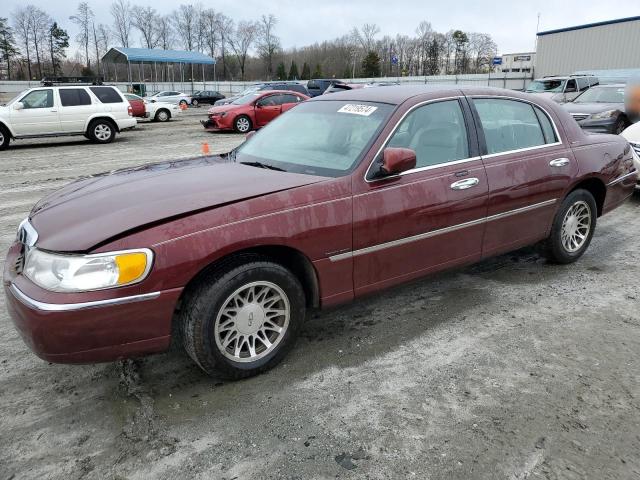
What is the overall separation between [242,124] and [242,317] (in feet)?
52.0

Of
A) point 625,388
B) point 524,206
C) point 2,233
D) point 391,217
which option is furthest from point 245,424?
point 2,233

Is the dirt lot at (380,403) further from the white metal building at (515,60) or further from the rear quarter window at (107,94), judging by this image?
the white metal building at (515,60)

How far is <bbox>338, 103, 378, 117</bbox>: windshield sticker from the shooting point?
3701 millimetres

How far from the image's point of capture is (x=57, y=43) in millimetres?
75500

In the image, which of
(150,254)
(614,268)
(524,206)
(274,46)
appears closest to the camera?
(150,254)

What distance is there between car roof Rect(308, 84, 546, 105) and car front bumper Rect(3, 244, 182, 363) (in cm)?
212

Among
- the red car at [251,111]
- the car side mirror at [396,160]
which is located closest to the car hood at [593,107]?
the red car at [251,111]

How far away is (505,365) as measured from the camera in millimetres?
3189

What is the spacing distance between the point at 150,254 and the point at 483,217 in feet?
8.20

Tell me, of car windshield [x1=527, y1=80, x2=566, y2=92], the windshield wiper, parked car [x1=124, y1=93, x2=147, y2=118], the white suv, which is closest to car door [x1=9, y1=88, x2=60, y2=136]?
the white suv

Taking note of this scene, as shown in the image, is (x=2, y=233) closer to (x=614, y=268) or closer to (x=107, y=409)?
(x=107, y=409)

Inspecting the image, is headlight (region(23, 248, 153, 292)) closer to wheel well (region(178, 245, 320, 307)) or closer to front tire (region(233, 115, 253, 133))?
wheel well (region(178, 245, 320, 307))

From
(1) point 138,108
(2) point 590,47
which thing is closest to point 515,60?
(2) point 590,47

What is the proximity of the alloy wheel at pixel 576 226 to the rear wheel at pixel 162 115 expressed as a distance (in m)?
22.9
